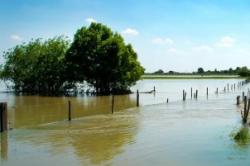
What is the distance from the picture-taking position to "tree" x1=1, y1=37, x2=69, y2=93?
6944 centimetres

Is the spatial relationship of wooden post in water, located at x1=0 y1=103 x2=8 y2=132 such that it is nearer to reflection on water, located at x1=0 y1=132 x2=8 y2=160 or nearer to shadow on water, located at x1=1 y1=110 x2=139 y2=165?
reflection on water, located at x1=0 y1=132 x2=8 y2=160

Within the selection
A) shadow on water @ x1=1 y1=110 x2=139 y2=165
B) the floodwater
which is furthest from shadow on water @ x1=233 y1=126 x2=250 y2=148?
shadow on water @ x1=1 y1=110 x2=139 y2=165

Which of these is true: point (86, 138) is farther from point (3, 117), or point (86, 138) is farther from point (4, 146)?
point (3, 117)

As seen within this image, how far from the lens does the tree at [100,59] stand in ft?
218

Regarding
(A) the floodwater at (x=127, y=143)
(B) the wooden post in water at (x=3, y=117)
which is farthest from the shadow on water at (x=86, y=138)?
(B) the wooden post in water at (x=3, y=117)

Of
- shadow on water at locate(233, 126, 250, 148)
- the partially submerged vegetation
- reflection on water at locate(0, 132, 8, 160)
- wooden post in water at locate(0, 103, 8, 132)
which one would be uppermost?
the partially submerged vegetation

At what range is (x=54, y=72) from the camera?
6906cm

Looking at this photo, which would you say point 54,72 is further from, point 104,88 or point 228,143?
point 228,143

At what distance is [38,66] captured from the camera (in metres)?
69.7

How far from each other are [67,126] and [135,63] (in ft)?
142

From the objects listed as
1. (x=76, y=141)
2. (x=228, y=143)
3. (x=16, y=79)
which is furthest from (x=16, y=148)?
(x=16, y=79)

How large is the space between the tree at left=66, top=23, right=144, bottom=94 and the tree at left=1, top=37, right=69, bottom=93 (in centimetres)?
268

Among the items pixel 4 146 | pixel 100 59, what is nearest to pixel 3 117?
pixel 4 146

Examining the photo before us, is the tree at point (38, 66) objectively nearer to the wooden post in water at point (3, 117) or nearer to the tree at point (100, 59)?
the tree at point (100, 59)
